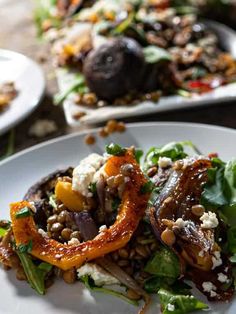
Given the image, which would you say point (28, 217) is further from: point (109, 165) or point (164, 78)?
point (164, 78)

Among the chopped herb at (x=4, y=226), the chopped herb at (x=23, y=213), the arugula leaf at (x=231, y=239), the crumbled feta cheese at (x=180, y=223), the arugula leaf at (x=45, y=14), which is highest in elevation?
the chopped herb at (x=23, y=213)

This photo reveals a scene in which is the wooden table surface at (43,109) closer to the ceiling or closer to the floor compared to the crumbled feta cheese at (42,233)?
closer to the floor

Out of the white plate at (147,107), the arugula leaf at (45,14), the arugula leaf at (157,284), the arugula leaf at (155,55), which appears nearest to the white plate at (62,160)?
the arugula leaf at (157,284)

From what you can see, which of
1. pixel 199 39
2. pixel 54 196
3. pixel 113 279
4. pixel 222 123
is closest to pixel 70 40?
pixel 199 39

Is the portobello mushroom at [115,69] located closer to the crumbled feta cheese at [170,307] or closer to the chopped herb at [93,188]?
the chopped herb at [93,188]

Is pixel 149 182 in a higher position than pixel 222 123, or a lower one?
higher

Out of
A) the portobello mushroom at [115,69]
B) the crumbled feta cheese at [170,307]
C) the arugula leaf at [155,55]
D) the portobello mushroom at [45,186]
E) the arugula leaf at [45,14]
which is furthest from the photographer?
the arugula leaf at [45,14]

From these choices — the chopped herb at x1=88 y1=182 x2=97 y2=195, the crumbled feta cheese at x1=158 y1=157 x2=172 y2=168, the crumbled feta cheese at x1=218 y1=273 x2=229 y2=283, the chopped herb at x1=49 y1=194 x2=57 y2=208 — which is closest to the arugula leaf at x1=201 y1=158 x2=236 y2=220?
the crumbled feta cheese at x1=158 y1=157 x2=172 y2=168

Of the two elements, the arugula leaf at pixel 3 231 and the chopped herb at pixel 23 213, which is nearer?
the chopped herb at pixel 23 213
